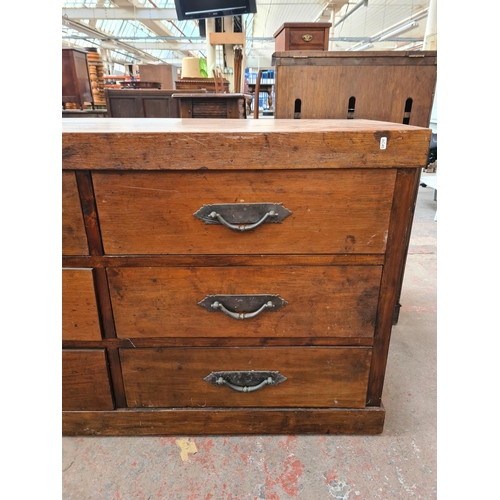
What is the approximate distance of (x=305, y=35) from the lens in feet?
5.37

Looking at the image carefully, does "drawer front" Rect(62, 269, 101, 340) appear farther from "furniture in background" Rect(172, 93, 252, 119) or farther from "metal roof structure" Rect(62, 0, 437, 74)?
Answer: "metal roof structure" Rect(62, 0, 437, 74)

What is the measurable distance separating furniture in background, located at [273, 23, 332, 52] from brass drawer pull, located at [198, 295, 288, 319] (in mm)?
1363

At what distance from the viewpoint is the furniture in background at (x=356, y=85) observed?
121cm

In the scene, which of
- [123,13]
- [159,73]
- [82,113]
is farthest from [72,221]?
[123,13]

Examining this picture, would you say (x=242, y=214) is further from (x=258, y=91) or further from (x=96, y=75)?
(x=96, y=75)

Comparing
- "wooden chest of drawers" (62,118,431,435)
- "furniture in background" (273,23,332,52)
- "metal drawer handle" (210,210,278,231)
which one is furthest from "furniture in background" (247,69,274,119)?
"metal drawer handle" (210,210,278,231)

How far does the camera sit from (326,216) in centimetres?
76

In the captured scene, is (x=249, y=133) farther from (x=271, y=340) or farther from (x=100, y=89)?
(x=100, y=89)

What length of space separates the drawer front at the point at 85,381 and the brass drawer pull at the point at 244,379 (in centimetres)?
26

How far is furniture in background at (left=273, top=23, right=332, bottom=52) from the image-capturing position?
1.62 meters

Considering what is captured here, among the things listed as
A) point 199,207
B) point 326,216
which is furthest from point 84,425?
point 326,216

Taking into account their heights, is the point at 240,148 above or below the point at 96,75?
below

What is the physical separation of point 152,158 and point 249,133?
8.0 inches

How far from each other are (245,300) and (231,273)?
75 mm
